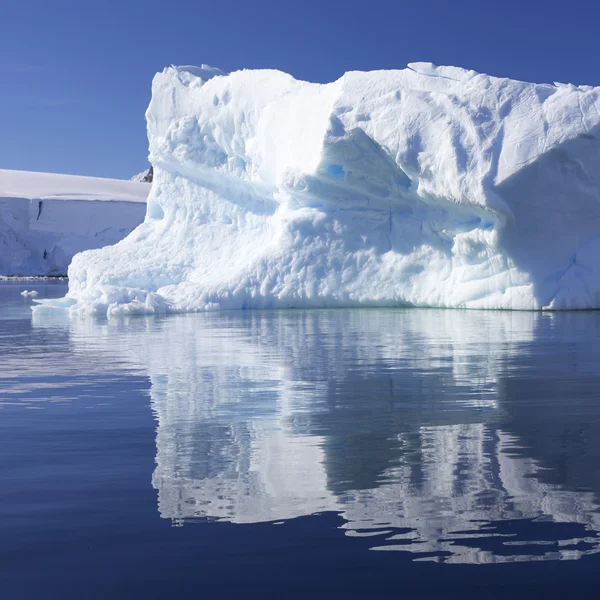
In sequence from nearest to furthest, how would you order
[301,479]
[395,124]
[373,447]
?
1. [301,479]
2. [373,447]
3. [395,124]

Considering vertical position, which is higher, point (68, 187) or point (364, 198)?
point (68, 187)

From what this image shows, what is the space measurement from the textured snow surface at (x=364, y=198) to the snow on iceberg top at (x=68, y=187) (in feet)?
109

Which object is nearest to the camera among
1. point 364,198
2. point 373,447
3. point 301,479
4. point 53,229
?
point 301,479

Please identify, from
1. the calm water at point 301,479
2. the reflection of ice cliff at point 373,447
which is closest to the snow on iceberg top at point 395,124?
the reflection of ice cliff at point 373,447

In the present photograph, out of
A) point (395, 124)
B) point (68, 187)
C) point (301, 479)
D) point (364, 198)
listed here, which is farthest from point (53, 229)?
point (301, 479)

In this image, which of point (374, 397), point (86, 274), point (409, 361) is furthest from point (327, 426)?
point (86, 274)

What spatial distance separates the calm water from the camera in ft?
7.13

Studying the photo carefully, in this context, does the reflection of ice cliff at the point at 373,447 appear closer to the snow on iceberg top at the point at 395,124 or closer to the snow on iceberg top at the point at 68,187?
the snow on iceberg top at the point at 395,124

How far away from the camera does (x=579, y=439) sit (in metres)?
3.56

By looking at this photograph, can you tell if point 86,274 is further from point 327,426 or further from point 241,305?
point 327,426

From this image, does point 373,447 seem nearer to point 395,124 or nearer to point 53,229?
point 395,124

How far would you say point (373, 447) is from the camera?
3.50 m

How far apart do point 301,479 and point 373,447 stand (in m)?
0.57

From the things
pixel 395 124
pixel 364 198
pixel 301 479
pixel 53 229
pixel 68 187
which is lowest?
pixel 301 479
